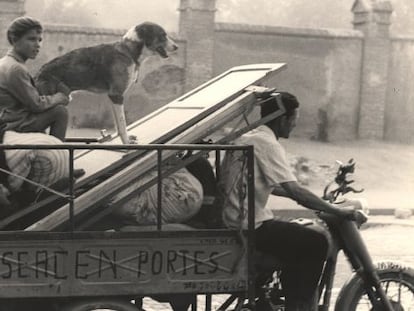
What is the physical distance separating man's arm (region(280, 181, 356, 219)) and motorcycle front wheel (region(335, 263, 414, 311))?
0.44 metres

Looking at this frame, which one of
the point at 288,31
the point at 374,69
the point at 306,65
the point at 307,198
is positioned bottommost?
the point at 374,69

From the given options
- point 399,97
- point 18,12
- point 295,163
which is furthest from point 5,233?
point 399,97

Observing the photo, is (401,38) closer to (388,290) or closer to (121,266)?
(388,290)

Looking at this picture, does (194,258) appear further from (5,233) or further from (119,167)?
(5,233)

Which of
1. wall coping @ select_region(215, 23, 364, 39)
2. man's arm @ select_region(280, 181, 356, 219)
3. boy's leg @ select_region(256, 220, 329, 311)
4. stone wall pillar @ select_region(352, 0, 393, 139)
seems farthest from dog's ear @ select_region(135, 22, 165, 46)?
stone wall pillar @ select_region(352, 0, 393, 139)

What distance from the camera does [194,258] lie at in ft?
15.5

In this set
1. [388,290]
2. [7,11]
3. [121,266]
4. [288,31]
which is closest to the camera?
[121,266]

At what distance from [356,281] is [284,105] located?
1.07 metres

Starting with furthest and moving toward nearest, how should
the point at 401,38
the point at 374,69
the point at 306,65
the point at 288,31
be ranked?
the point at 401,38 < the point at 374,69 < the point at 306,65 < the point at 288,31

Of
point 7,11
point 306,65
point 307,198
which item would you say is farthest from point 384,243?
point 306,65

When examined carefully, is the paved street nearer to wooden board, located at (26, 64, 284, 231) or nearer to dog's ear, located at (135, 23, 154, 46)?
wooden board, located at (26, 64, 284, 231)

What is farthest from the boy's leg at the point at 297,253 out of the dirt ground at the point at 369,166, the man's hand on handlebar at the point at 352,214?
the dirt ground at the point at 369,166

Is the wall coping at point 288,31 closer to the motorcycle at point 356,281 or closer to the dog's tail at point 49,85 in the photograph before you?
the dog's tail at point 49,85

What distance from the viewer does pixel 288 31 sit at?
874 inches
